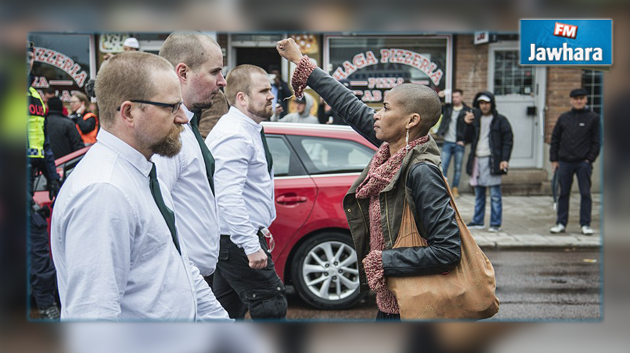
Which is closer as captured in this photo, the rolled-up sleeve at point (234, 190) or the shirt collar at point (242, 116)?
the rolled-up sleeve at point (234, 190)

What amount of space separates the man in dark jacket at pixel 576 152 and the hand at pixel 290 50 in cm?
710

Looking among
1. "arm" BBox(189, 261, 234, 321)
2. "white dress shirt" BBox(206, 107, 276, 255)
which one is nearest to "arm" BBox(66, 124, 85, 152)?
"white dress shirt" BBox(206, 107, 276, 255)

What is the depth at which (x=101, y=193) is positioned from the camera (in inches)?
79.8

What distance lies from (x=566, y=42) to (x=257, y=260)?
2377 millimetres

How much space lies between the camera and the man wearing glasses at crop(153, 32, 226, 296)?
3223 mm

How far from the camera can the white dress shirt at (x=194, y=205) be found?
3219 millimetres

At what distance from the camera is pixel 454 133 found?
472 inches

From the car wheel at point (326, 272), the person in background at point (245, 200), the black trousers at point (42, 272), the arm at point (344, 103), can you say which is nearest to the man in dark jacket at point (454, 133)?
the car wheel at point (326, 272)

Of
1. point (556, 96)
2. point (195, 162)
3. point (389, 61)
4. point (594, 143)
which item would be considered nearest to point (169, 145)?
point (195, 162)

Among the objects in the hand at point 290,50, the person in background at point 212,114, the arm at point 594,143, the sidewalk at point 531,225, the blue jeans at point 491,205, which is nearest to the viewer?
the hand at point 290,50

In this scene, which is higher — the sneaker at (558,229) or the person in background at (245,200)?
the person in background at (245,200)

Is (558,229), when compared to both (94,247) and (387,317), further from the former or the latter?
(94,247)

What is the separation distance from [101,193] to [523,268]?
22.4 feet

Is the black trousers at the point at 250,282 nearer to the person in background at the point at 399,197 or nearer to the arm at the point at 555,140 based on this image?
the person in background at the point at 399,197
